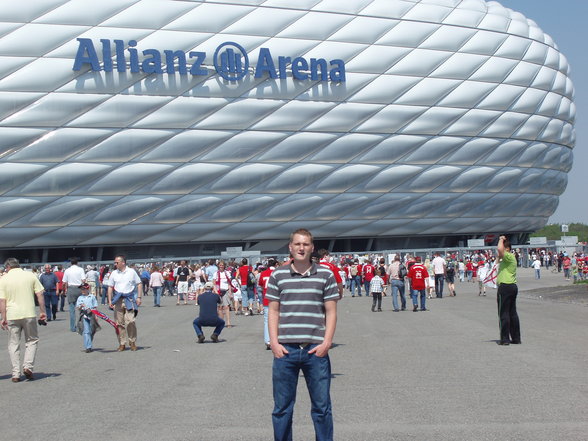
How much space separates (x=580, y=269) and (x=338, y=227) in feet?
56.7

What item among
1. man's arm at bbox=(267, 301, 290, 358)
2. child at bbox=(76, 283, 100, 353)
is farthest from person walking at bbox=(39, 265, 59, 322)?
man's arm at bbox=(267, 301, 290, 358)

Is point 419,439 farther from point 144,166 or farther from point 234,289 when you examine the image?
point 144,166

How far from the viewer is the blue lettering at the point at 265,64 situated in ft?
149

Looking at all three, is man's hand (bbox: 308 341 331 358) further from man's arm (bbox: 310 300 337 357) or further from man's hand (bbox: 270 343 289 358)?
man's hand (bbox: 270 343 289 358)

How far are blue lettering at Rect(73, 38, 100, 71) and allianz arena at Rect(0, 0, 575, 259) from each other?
0.11 m

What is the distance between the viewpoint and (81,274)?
1898cm

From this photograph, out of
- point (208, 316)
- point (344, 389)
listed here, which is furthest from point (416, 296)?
point (344, 389)

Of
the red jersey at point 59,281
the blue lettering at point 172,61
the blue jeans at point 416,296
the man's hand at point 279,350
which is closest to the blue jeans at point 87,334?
the man's hand at point 279,350

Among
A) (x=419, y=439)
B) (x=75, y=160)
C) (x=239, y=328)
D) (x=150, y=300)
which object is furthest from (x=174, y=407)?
(x=75, y=160)

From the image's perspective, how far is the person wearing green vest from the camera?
12219 millimetres

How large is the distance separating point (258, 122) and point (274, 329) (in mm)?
40735

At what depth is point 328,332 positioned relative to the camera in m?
5.42

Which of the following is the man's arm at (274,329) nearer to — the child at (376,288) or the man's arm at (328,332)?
the man's arm at (328,332)

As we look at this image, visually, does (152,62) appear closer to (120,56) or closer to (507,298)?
(120,56)
